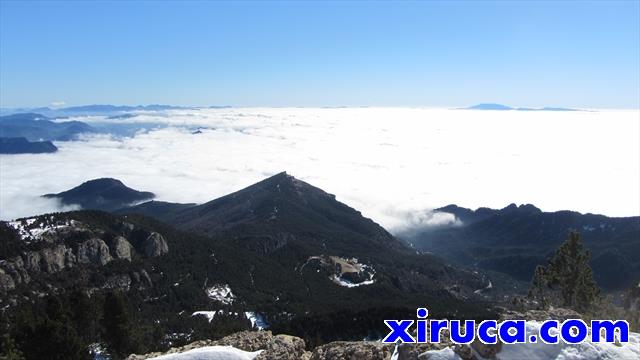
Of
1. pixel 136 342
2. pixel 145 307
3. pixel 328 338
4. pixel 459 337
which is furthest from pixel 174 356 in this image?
pixel 145 307

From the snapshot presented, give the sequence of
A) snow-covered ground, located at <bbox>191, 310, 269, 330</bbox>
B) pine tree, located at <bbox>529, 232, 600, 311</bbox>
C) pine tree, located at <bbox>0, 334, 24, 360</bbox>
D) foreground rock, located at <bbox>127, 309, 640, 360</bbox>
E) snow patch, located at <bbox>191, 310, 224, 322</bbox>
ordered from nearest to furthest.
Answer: foreground rock, located at <bbox>127, 309, 640, 360</bbox> < pine tree, located at <bbox>0, 334, 24, 360</bbox> < pine tree, located at <bbox>529, 232, 600, 311</bbox> < snow patch, located at <bbox>191, 310, 224, 322</bbox> < snow-covered ground, located at <bbox>191, 310, 269, 330</bbox>

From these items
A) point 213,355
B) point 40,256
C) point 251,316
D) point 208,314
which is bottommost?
point 251,316

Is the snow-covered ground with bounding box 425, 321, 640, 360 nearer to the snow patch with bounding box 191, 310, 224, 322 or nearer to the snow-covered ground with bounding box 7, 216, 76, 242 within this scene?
the snow patch with bounding box 191, 310, 224, 322

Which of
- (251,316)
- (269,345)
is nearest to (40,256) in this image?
(251,316)

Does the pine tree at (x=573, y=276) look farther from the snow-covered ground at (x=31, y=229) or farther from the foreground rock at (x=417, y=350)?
the snow-covered ground at (x=31, y=229)

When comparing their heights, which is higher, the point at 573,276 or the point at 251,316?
the point at 573,276

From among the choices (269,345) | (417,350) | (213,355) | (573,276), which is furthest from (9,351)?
(573,276)

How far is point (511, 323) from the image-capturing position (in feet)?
111

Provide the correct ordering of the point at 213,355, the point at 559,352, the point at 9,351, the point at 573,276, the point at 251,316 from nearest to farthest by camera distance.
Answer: the point at 559,352 < the point at 213,355 < the point at 9,351 < the point at 573,276 < the point at 251,316

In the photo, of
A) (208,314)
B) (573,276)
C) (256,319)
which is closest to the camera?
(573,276)

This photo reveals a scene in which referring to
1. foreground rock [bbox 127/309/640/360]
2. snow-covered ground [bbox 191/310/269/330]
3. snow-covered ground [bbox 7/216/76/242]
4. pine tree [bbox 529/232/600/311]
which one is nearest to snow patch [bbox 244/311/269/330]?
snow-covered ground [bbox 191/310/269/330]

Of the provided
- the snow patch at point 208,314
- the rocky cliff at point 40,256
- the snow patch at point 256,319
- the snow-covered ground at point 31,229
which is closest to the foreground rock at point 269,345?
the snow patch at point 208,314

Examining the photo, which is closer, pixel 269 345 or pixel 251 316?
pixel 269 345

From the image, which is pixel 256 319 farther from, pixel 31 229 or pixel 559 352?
pixel 559 352
